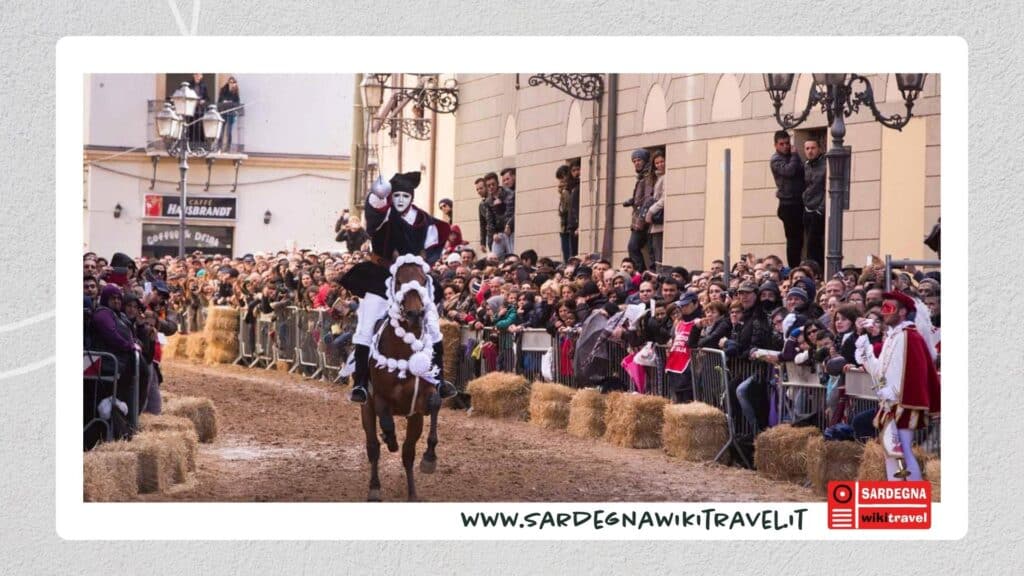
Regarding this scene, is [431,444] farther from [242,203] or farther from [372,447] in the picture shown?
[242,203]

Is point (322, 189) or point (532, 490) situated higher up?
point (322, 189)

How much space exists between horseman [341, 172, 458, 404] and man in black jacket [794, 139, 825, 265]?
2691 millimetres

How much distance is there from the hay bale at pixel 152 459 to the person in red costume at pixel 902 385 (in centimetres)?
464

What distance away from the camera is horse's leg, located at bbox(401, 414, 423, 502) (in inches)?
501

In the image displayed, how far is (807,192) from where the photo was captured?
1397 centimetres

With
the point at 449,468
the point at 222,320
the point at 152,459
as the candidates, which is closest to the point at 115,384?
the point at 152,459

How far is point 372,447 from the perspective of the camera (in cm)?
1311

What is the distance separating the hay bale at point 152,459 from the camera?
12532mm

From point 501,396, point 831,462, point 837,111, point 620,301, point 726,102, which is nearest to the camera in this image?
point 831,462

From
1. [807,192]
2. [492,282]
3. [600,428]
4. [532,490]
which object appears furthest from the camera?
[492,282]

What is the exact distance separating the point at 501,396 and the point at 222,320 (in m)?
7.11
